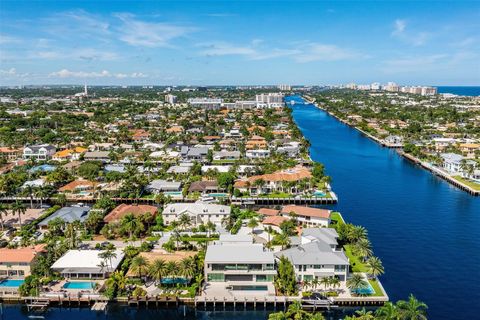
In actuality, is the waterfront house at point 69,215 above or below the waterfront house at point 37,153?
below

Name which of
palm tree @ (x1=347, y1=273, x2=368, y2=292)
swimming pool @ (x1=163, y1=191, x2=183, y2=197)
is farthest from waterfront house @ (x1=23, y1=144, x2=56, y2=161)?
palm tree @ (x1=347, y1=273, x2=368, y2=292)

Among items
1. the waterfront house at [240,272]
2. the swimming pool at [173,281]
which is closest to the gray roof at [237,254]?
the waterfront house at [240,272]

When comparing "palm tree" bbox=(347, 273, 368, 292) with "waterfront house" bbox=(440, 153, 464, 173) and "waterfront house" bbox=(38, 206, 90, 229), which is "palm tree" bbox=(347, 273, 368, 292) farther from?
"waterfront house" bbox=(440, 153, 464, 173)

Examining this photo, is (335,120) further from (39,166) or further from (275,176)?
(39,166)

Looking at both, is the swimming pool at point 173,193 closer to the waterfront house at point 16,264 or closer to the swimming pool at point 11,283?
the waterfront house at point 16,264

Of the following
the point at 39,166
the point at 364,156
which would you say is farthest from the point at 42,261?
the point at 364,156

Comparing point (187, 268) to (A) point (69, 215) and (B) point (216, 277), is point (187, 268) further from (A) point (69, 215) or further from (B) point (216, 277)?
(A) point (69, 215)
